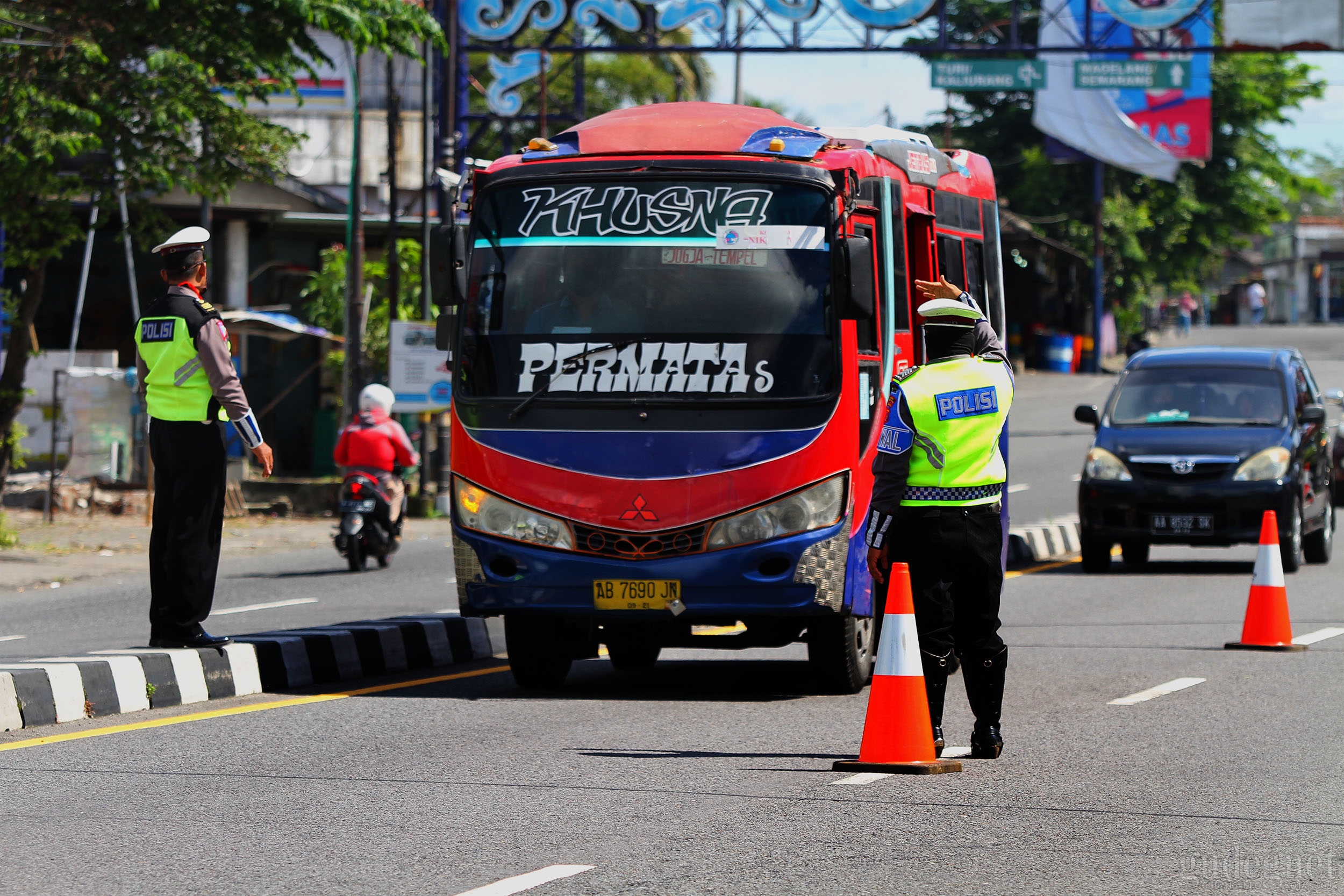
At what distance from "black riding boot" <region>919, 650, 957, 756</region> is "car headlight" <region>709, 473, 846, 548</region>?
1.82 m

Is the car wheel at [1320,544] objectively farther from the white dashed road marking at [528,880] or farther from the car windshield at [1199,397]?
the white dashed road marking at [528,880]

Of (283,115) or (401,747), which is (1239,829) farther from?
(283,115)

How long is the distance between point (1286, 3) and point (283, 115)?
20306 millimetres

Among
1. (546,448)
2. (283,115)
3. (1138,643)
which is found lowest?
(1138,643)

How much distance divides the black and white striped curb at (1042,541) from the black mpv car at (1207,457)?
1.22 meters

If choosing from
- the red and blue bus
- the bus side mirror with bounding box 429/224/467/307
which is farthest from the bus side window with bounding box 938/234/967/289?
the bus side mirror with bounding box 429/224/467/307

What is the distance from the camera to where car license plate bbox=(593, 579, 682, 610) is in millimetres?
9867

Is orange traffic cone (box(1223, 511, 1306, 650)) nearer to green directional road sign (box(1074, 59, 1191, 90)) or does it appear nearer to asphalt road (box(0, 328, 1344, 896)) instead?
asphalt road (box(0, 328, 1344, 896))

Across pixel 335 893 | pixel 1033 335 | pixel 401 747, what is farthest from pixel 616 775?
pixel 1033 335

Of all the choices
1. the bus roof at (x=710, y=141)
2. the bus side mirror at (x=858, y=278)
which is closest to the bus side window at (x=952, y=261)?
the bus roof at (x=710, y=141)

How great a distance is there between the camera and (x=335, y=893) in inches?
223

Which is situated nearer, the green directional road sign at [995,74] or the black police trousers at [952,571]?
the black police trousers at [952,571]

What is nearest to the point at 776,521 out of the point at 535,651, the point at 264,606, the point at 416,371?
the point at 535,651

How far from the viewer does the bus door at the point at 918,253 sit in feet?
36.9
